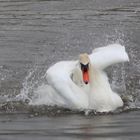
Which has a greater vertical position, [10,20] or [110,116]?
[10,20]

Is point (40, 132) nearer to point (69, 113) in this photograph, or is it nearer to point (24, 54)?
point (69, 113)

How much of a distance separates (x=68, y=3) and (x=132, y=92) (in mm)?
14317

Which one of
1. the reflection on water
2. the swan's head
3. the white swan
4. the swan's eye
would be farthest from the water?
the swan's eye

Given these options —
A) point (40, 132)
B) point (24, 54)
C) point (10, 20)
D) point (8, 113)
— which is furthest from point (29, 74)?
point (10, 20)

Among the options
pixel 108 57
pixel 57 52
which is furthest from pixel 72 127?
pixel 57 52

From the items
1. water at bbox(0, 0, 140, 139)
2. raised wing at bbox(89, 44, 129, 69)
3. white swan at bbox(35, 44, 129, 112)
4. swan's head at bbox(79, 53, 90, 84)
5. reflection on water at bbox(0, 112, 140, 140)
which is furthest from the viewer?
raised wing at bbox(89, 44, 129, 69)

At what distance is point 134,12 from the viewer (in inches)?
1107

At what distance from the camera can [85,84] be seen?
51.6ft

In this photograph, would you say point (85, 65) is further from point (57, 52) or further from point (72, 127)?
point (57, 52)

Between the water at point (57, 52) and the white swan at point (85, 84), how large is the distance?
279 millimetres

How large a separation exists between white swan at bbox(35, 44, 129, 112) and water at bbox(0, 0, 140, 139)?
28 cm

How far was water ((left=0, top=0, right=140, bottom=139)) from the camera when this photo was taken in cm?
1354

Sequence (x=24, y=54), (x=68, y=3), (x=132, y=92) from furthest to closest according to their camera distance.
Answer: (x=68, y=3), (x=24, y=54), (x=132, y=92)

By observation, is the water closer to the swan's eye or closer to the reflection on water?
the reflection on water
